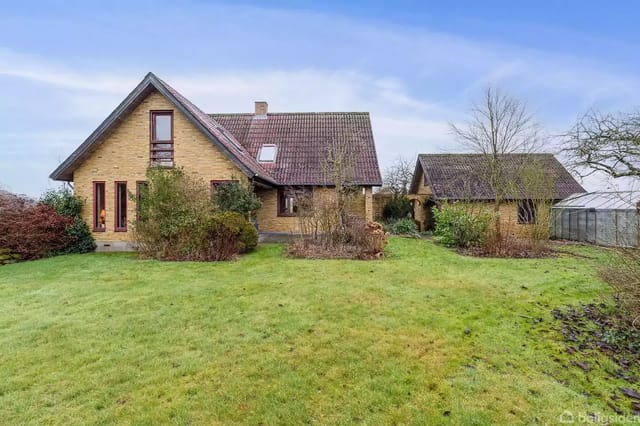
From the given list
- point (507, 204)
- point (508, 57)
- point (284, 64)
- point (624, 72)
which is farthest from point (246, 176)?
point (624, 72)

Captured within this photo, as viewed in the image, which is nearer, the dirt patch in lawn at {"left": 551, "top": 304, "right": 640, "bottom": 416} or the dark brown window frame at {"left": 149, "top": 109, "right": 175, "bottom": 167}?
the dirt patch in lawn at {"left": 551, "top": 304, "right": 640, "bottom": 416}

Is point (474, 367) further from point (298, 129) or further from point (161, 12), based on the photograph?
point (298, 129)

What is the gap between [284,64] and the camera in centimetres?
1867

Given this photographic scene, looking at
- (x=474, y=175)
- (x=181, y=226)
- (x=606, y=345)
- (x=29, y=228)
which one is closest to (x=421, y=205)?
(x=474, y=175)

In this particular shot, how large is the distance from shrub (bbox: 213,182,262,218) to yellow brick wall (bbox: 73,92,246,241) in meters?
1.11

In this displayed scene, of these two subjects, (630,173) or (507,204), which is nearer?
(630,173)

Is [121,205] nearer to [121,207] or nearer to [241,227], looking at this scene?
[121,207]

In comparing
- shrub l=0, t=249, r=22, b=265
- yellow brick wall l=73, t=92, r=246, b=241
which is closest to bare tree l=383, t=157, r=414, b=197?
yellow brick wall l=73, t=92, r=246, b=241

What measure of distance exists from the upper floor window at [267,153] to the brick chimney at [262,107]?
3.35 meters

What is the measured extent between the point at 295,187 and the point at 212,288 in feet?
33.5

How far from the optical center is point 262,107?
20.8 m

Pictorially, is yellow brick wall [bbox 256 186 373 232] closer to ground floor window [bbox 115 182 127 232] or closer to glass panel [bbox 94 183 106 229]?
ground floor window [bbox 115 182 127 232]

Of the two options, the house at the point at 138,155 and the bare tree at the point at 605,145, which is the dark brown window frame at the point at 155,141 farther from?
the bare tree at the point at 605,145

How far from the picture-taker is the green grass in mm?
3199
